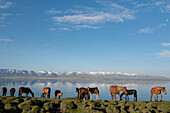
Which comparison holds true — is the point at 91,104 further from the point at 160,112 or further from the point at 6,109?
the point at 6,109

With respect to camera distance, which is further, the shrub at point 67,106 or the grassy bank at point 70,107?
the shrub at point 67,106

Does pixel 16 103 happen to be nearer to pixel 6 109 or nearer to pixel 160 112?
pixel 6 109

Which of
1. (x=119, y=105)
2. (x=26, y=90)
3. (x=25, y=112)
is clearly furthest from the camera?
(x=26, y=90)

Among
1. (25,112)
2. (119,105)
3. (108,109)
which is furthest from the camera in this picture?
(119,105)

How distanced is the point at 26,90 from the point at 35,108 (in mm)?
12655

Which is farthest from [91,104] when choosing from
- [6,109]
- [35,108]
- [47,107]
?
[6,109]

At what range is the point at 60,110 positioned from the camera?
22.2 m

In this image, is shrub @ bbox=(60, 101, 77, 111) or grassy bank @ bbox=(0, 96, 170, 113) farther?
shrub @ bbox=(60, 101, 77, 111)

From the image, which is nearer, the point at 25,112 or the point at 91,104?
the point at 25,112

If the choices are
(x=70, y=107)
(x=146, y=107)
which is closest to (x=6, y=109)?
(x=70, y=107)

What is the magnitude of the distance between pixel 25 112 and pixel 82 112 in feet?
24.7

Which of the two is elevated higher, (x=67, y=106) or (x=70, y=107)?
(x=67, y=106)

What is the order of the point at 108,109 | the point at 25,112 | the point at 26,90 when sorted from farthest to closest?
1. the point at 26,90
2. the point at 108,109
3. the point at 25,112

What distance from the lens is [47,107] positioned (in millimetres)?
22297
